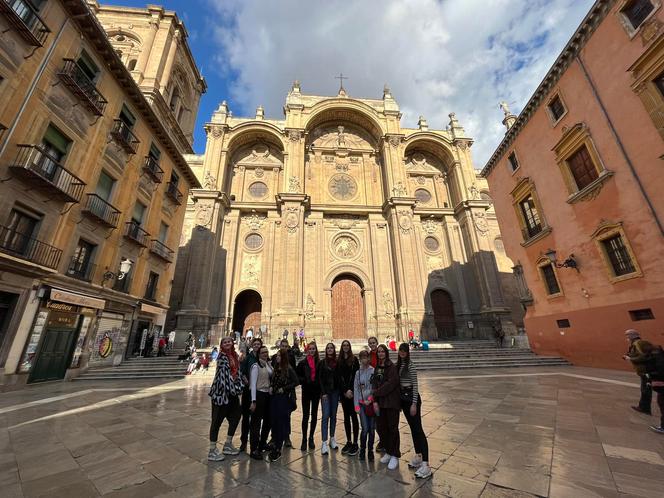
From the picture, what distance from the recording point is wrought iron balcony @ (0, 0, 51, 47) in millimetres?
8008

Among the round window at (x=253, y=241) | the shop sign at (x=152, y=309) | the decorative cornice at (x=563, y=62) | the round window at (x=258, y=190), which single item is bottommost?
the shop sign at (x=152, y=309)

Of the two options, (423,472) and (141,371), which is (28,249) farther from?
(423,472)

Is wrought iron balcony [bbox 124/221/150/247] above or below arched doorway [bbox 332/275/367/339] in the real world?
above

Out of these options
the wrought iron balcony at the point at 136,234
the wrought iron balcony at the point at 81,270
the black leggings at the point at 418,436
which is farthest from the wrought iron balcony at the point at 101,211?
the black leggings at the point at 418,436

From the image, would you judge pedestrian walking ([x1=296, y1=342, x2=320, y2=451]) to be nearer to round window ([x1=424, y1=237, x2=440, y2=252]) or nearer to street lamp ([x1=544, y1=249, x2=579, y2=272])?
street lamp ([x1=544, y1=249, x2=579, y2=272])

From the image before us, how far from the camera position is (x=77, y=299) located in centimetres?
1004

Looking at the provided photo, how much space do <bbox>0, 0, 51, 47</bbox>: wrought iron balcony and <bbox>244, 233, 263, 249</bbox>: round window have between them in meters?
15.3

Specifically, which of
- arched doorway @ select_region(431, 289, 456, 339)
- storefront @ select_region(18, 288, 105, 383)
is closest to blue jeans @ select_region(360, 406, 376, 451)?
storefront @ select_region(18, 288, 105, 383)

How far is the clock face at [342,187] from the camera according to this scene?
1010 inches

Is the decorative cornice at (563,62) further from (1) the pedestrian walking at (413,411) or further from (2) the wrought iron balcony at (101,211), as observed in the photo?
(2) the wrought iron balcony at (101,211)

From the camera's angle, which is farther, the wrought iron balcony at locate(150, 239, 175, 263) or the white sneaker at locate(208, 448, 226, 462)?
the wrought iron balcony at locate(150, 239, 175, 263)

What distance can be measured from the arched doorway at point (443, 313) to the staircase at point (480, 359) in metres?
6.01

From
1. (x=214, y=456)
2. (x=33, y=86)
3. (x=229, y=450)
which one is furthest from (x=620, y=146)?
(x=33, y=86)

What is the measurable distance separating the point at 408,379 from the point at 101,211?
44.3 ft
